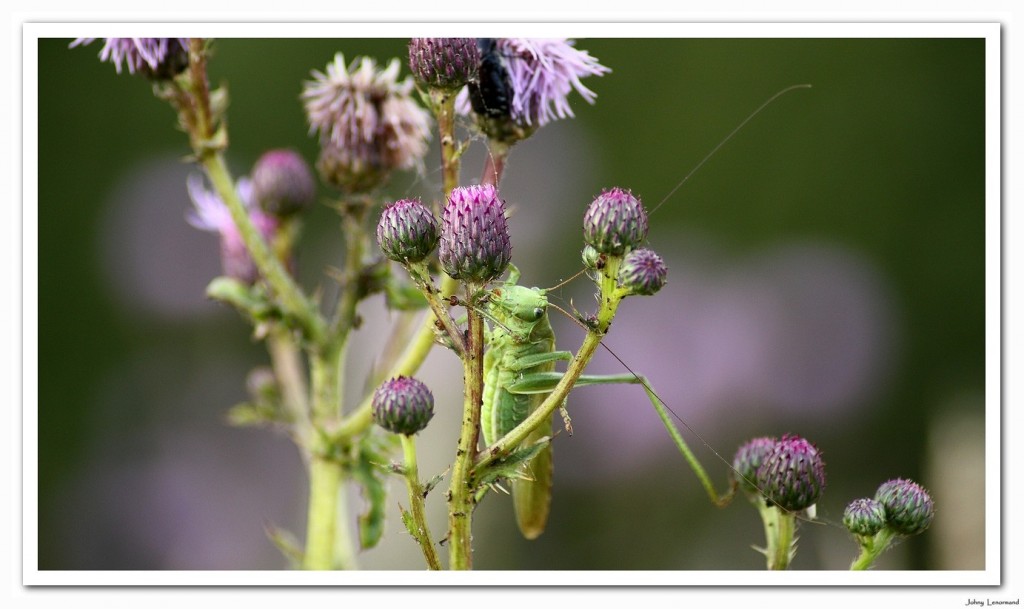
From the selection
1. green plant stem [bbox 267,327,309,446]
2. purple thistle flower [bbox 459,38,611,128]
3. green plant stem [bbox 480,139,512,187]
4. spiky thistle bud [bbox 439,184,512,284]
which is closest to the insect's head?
spiky thistle bud [bbox 439,184,512,284]

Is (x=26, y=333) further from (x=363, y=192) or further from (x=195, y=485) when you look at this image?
(x=195, y=485)

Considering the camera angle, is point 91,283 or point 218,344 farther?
point 218,344

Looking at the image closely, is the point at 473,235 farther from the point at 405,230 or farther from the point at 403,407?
the point at 403,407

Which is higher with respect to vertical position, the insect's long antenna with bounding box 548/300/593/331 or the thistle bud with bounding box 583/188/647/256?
the thistle bud with bounding box 583/188/647/256

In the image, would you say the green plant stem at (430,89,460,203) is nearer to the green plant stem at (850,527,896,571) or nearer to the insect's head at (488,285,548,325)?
the insect's head at (488,285,548,325)
